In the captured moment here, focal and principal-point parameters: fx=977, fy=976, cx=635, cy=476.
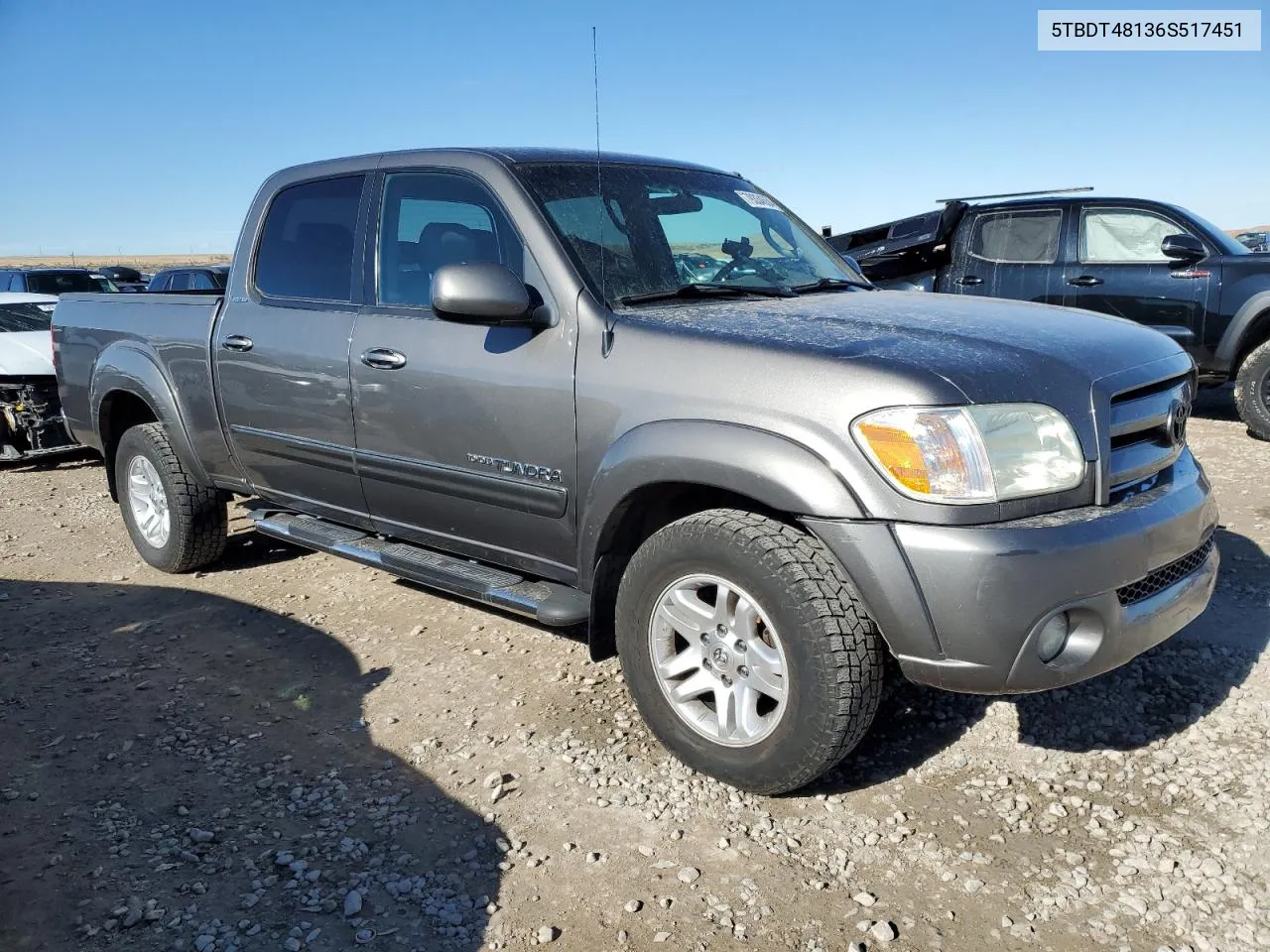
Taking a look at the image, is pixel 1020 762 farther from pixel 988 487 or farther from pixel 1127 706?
pixel 988 487

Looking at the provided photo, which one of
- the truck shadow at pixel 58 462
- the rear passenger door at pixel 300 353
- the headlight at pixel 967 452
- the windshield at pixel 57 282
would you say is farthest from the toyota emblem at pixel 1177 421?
the windshield at pixel 57 282

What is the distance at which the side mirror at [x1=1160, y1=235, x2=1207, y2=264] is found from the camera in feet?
24.9

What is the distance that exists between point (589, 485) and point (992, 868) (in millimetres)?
1557

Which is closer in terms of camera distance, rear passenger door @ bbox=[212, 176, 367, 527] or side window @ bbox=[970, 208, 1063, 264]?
rear passenger door @ bbox=[212, 176, 367, 527]

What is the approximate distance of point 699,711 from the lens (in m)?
2.98

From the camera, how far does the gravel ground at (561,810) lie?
7.81 feet

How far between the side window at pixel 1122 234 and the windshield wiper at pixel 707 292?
18.6 feet

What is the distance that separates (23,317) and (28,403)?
3.96 ft

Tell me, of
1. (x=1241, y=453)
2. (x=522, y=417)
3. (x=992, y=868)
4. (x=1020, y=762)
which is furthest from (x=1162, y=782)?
(x=1241, y=453)

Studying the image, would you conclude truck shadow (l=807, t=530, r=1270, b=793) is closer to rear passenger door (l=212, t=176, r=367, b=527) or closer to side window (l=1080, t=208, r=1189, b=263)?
rear passenger door (l=212, t=176, r=367, b=527)

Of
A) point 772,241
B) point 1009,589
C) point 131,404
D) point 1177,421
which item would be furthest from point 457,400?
point 131,404

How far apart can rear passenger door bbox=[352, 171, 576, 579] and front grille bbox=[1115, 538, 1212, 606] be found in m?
1.63

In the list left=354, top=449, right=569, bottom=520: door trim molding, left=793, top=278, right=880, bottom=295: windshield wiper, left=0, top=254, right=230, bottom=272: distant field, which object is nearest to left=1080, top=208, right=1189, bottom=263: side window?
left=793, top=278, right=880, bottom=295: windshield wiper

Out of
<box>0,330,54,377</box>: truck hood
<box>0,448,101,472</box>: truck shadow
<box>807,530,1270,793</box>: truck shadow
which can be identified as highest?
<box>0,330,54,377</box>: truck hood
